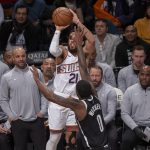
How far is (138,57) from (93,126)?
3.17 m

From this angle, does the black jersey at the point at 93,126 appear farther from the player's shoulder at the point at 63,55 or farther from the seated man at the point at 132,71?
the seated man at the point at 132,71

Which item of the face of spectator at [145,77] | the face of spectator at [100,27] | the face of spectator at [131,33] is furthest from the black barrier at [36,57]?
the face of spectator at [145,77]

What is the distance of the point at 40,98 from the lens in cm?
1158

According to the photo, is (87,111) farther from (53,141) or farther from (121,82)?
(121,82)

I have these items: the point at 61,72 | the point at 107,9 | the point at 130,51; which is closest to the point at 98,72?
the point at 61,72

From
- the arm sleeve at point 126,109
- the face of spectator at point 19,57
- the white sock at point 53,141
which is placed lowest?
the white sock at point 53,141

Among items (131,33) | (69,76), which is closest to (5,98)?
(69,76)

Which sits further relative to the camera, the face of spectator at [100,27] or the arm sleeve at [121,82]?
the face of spectator at [100,27]

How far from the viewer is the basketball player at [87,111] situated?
8.95 metres

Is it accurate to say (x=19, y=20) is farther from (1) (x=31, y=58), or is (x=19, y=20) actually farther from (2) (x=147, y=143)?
(2) (x=147, y=143)

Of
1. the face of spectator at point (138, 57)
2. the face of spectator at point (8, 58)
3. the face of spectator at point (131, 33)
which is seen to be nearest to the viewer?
the face of spectator at point (138, 57)

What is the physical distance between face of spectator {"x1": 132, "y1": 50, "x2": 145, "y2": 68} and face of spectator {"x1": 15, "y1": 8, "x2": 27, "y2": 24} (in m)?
2.32

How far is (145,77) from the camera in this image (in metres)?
11.4

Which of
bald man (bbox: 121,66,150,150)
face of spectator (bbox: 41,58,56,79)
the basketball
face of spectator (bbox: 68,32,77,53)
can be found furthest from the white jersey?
bald man (bbox: 121,66,150,150)
